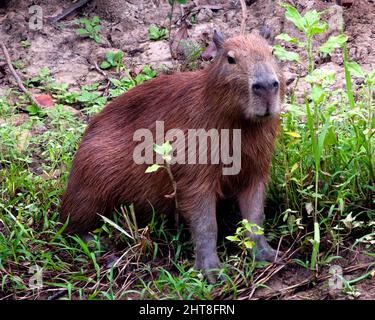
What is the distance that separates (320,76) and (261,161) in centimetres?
59

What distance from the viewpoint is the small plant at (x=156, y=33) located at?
22.3 ft

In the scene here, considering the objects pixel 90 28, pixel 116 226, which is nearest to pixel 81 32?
pixel 90 28

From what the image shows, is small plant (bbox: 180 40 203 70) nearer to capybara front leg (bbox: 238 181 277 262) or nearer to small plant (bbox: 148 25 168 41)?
small plant (bbox: 148 25 168 41)

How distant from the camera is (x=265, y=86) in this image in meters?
3.89

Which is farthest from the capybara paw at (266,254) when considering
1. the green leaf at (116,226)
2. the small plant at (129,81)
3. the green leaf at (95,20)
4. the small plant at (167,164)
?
the green leaf at (95,20)

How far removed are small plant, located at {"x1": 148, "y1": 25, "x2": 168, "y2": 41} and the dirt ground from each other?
0.16 feet

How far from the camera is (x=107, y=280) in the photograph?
4.25m

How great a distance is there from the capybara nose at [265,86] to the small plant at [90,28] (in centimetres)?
321

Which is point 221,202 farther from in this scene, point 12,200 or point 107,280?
point 12,200

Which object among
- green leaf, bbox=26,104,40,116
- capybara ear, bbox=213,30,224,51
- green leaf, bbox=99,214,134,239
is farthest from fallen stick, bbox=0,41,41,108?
capybara ear, bbox=213,30,224,51

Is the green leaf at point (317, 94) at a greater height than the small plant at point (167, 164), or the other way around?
the green leaf at point (317, 94)

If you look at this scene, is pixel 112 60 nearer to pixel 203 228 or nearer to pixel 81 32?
pixel 81 32

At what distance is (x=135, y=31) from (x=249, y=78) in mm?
3160

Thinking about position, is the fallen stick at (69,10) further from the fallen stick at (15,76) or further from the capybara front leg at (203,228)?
the capybara front leg at (203,228)
